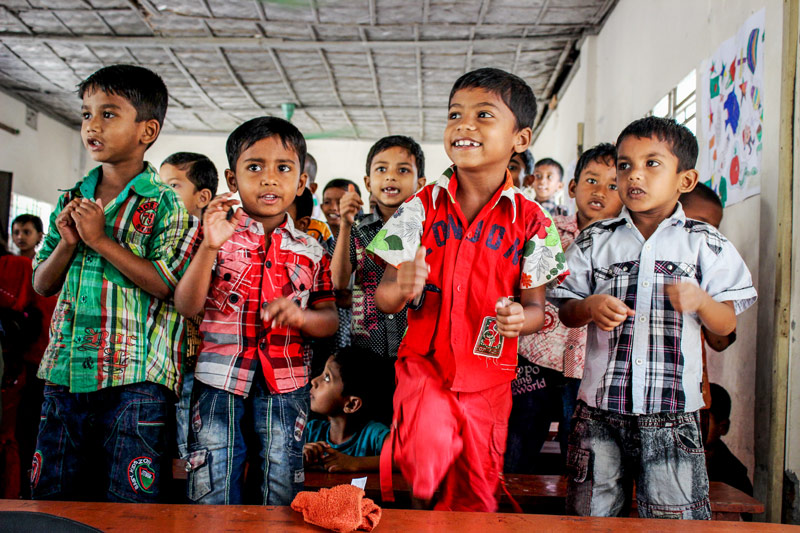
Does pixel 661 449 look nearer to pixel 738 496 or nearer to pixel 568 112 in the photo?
pixel 738 496

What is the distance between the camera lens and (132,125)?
1.88 metres

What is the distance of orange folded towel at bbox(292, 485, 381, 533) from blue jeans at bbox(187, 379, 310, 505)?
0.53 m

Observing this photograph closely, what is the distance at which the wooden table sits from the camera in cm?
121

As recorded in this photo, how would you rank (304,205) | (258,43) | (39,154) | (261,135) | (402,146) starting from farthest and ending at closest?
(39,154) → (258,43) → (304,205) → (402,146) → (261,135)

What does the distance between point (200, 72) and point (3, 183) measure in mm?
3191

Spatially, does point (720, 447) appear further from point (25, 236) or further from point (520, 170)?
point (25, 236)

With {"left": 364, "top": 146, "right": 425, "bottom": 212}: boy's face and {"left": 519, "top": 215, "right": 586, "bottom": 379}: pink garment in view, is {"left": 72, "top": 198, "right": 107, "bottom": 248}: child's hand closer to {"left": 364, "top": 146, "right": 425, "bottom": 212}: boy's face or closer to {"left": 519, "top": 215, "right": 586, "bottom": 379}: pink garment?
{"left": 364, "top": 146, "right": 425, "bottom": 212}: boy's face

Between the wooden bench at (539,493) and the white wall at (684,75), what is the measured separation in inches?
15.0

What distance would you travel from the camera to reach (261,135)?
1.93 metres

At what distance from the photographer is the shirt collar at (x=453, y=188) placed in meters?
1.64

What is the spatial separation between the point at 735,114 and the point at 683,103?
1.06m

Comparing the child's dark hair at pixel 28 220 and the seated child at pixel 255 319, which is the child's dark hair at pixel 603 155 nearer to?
the seated child at pixel 255 319

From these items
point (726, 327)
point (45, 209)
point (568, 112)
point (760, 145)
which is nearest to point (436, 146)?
point (568, 112)

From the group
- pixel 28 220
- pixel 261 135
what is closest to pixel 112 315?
pixel 261 135
